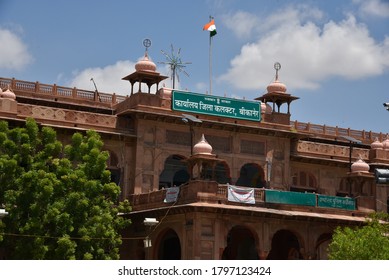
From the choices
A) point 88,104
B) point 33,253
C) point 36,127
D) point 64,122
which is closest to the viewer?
point 33,253

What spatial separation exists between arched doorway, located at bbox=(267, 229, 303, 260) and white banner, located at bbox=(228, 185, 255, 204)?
6.91 m

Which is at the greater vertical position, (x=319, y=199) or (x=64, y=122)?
(x=64, y=122)

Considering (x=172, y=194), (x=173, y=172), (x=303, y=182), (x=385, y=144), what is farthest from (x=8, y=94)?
(x=385, y=144)

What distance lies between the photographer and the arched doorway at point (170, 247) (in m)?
47.2

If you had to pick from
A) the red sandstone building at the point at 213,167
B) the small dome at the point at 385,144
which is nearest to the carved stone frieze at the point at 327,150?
the red sandstone building at the point at 213,167

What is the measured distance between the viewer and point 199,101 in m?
46.5

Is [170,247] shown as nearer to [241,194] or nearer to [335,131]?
[241,194]

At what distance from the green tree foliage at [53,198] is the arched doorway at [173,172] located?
7648 mm

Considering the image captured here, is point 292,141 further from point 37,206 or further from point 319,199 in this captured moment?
point 37,206

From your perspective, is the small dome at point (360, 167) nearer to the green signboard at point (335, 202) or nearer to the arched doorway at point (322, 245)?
the green signboard at point (335, 202)

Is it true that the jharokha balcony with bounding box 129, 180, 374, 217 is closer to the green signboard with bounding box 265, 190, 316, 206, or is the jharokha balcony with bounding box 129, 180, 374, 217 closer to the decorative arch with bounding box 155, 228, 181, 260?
the green signboard with bounding box 265, 190, 316, 206

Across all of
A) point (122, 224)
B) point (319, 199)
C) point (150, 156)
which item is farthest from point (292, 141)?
point (122, 224)

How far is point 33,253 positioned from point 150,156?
1064cm

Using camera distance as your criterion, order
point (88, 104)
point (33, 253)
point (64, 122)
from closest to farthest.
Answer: point (33, 253) < point (64, 122) < point (88, 104)
